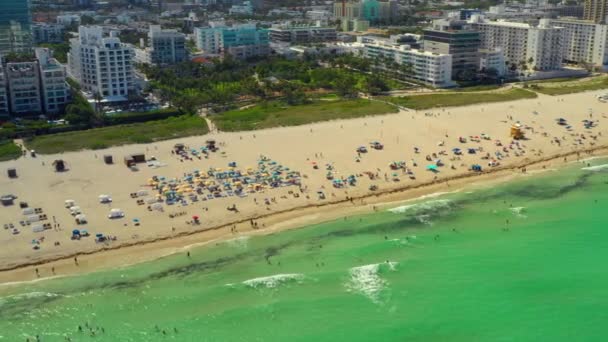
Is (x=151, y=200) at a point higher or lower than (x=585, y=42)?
lower

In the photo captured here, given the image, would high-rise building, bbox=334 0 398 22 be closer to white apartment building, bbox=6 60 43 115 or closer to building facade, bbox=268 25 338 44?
building facade, bbox=268 25 338 44

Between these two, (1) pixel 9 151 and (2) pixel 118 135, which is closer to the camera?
(1) pixel 9 151

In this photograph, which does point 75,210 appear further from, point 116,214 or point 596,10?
point 596,10

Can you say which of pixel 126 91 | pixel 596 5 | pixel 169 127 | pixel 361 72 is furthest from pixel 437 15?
pixel 169 127

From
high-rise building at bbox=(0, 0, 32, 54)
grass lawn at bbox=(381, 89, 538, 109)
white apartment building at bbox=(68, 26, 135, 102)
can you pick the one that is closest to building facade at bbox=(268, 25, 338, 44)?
high-rise building at bbox=(0, 0, 32, 54)

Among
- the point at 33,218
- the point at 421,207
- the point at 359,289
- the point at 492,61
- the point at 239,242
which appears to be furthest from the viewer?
the point at 492,61

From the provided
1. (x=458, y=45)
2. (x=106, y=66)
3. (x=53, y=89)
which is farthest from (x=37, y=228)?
(x=458, y=45)
